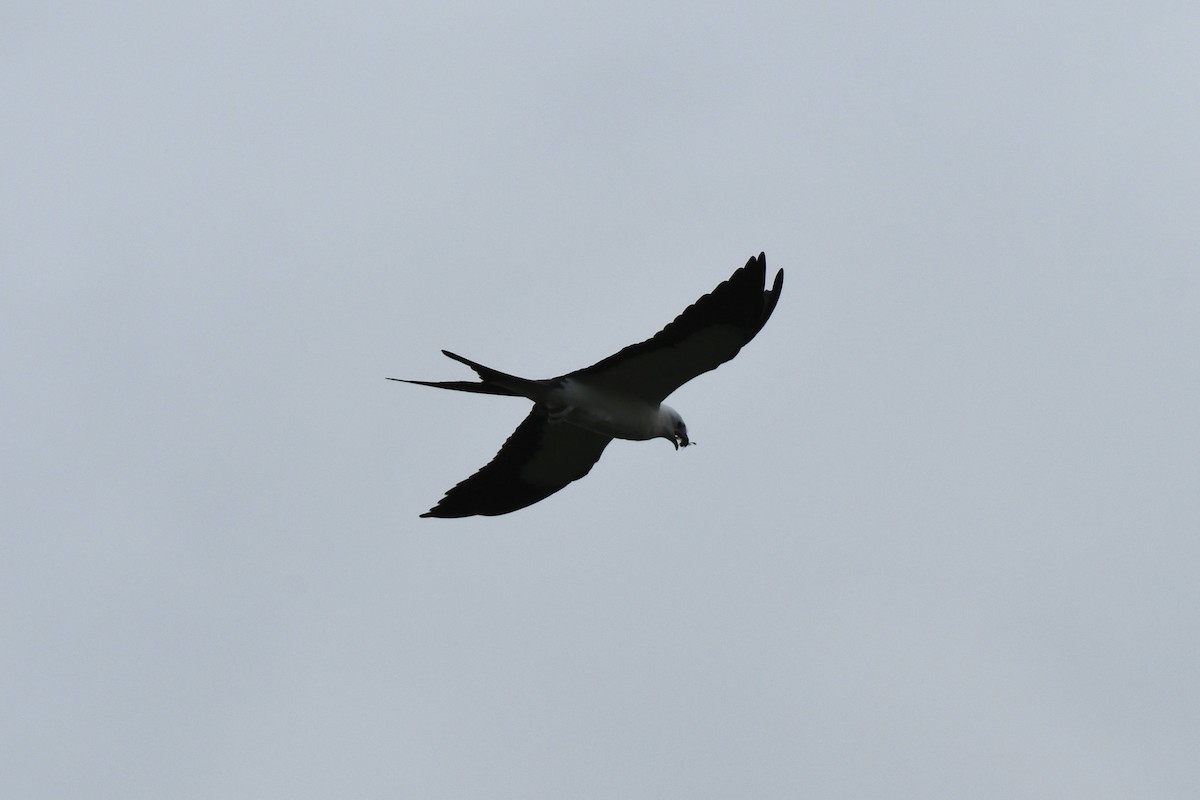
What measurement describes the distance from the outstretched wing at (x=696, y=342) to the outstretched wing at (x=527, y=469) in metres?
0.98

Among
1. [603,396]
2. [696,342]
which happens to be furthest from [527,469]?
[696,342]

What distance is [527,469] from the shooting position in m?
13.7

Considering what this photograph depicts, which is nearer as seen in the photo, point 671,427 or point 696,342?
point 696,342

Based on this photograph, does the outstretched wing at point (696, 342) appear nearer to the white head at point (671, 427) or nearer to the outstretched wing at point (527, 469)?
the white head at point (671, 427)

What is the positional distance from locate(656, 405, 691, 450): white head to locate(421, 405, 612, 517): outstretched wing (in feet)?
2.19

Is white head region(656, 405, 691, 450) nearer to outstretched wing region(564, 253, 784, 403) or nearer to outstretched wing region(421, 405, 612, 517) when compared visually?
outstretched wing region(564, 253, 784, 403)

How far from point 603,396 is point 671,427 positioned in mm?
732

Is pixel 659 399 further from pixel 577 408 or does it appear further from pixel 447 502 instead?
pixel 447 502

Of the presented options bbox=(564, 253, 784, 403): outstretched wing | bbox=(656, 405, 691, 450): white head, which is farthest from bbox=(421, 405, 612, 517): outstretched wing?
bbox=(564, 253, 784, 403): outstretched wing

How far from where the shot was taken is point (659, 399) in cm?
1285

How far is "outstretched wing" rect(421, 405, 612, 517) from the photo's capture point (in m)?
13.4

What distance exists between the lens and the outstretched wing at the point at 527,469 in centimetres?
1340

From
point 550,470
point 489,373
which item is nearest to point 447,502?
point 550,470

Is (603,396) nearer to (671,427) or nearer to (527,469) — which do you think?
(671,427)
